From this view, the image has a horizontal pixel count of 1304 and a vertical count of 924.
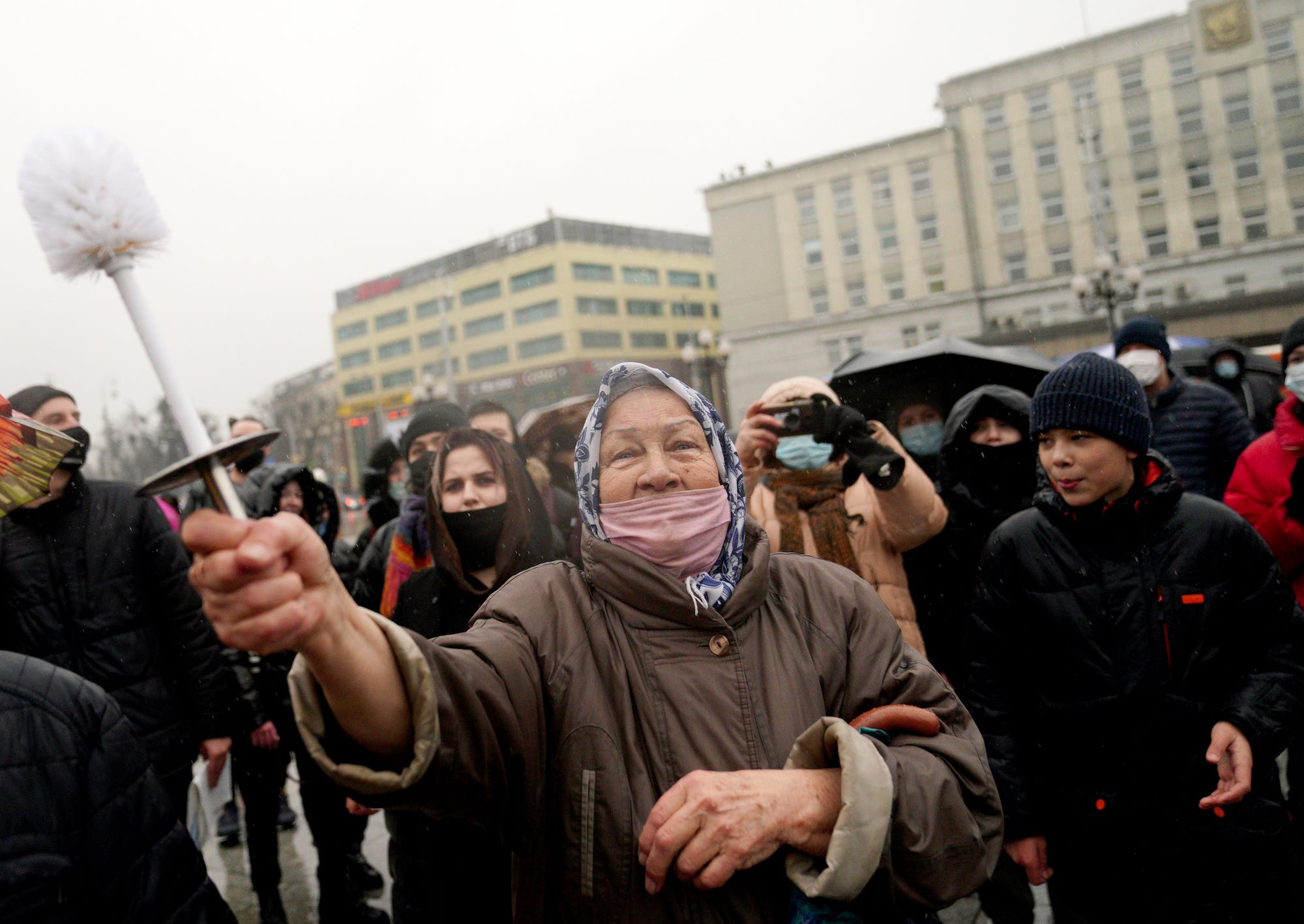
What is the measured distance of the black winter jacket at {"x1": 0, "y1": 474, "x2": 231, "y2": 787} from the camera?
3.26m

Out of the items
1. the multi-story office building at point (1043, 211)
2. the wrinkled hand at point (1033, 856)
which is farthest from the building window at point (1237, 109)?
the wrinkled hand at point (1033, 856)

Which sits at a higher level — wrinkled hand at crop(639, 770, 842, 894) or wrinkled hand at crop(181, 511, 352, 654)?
wrinkled hand at crop(181, 511, 352, 654)

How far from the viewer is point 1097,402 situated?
261 cm

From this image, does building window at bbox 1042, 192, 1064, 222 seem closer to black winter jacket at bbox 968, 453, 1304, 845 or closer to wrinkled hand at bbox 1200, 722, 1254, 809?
black winter jacket at bbox 968, 453, 1304, 845

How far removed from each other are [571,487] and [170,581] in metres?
3.04

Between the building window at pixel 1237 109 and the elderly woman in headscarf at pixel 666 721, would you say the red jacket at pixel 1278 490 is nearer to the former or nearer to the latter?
the elderly woman in headscarf at pixel 666 721

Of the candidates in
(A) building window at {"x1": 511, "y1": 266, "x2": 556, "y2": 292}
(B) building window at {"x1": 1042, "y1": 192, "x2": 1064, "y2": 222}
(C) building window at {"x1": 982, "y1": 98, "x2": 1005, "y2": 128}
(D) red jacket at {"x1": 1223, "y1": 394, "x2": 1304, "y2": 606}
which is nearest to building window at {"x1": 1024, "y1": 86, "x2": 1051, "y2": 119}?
(C) building window at {"x1": 982, "y1": 98, "x2": 1005, "y2": 128}

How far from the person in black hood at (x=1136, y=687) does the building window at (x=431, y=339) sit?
75.5 m

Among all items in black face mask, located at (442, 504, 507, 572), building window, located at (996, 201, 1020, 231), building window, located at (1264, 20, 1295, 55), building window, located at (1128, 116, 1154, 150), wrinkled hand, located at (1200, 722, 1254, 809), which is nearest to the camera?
wrinkled hand, located at (1200, 722, 1254, 809)

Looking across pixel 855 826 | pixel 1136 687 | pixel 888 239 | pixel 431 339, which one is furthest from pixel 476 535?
pixel 431 339

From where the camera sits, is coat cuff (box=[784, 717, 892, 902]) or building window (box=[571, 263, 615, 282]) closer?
coat cuff (box=[784, 717, 892, 902])

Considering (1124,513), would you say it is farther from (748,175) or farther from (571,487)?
(748,175)

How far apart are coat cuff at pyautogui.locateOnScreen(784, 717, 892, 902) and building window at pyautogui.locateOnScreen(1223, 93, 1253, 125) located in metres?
45.0

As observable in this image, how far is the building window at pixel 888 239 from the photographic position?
44.8 metres
